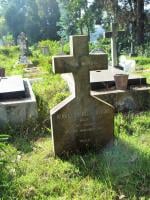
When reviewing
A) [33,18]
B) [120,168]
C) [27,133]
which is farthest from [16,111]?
[33,18]

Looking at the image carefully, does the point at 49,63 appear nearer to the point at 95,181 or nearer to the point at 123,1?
the point at 95,181

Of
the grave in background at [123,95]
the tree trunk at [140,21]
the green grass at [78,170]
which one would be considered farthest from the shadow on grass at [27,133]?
the tree trunk at [140,21]

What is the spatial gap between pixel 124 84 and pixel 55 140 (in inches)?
82.1

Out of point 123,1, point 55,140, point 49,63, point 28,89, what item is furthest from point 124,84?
point 123,1

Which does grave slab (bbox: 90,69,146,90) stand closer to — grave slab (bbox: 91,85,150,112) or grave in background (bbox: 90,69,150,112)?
grave in background (bbox: 90,69,150,112)

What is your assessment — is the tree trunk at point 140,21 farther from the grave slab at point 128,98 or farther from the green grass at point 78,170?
the green grass at point 78,170

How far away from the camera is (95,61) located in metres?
3.68

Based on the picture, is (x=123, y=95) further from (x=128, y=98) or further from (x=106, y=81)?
(x=106, y=81)

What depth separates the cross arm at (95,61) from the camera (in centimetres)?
362

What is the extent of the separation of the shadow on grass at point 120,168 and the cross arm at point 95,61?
0.94 meters

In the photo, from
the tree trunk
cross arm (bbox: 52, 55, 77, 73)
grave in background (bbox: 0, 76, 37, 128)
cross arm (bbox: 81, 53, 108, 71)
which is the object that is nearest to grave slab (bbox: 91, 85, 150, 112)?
grave in background (bbox: 0, 76, 37, 128)

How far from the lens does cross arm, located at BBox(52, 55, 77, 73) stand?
11.5ft

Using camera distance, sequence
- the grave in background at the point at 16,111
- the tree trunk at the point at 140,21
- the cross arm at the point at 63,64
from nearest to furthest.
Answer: the cross arm at the point at 63,64 → the grave in background at the point at 16,111 → the tree trunk at the point at 140,21

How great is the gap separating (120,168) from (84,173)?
14.4 inches
